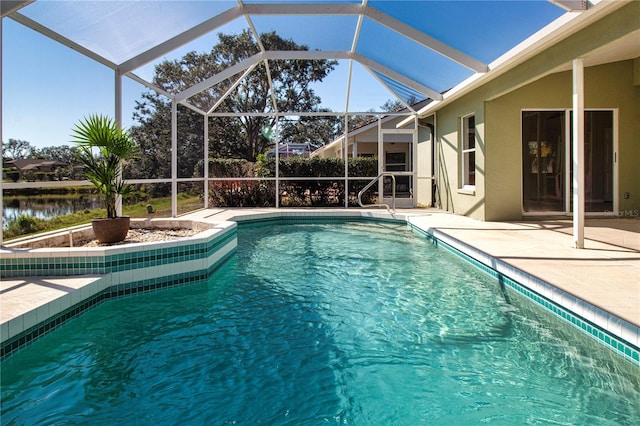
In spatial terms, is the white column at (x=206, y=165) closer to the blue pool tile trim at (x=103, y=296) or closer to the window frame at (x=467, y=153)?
the blue pool tile trim at (x=103, y=296)

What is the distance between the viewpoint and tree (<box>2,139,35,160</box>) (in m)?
4.68

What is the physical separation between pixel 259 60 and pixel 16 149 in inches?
234

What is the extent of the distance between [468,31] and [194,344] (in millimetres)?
5794

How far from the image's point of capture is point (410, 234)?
26.8ft

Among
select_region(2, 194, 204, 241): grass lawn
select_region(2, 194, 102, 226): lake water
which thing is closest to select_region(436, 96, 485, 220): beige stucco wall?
select_region(2, 194, 204, 241): grass lawn

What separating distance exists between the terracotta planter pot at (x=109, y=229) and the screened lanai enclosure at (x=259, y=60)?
0.96m

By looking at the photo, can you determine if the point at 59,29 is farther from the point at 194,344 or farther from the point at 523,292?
the point at 523,292

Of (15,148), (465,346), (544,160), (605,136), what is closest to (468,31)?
(544,160)

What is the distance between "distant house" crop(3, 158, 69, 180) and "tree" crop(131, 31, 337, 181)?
2.49 meters

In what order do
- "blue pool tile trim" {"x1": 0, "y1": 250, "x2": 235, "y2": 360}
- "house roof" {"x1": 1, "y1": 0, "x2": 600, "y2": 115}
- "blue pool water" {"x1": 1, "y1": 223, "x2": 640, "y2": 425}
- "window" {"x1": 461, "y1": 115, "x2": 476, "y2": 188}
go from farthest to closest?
"window" {"x1": 461, "y1": 115, "x2": 476, "y2": 188}, "house roof" {"x1": 1, "y1": 0, "x2": 600, "y2": 115}, "blue pool tile trim" {"x1": 0, "y1": 250, "x2": 235, "y2": 360}, "blue pool water" {"x1": 1, "y1": 223, "x2": 640, "y2": 425}

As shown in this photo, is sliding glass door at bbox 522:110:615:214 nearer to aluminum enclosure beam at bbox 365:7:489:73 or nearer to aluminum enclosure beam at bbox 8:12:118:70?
aluminum enclosure beam at bbox 365:7:489:73

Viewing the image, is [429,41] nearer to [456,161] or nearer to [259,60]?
[456,161]

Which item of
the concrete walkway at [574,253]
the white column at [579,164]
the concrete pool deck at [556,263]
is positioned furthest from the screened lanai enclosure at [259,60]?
the concrete walkway at [574,253]

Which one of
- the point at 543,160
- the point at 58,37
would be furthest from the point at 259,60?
the point at 543,160
